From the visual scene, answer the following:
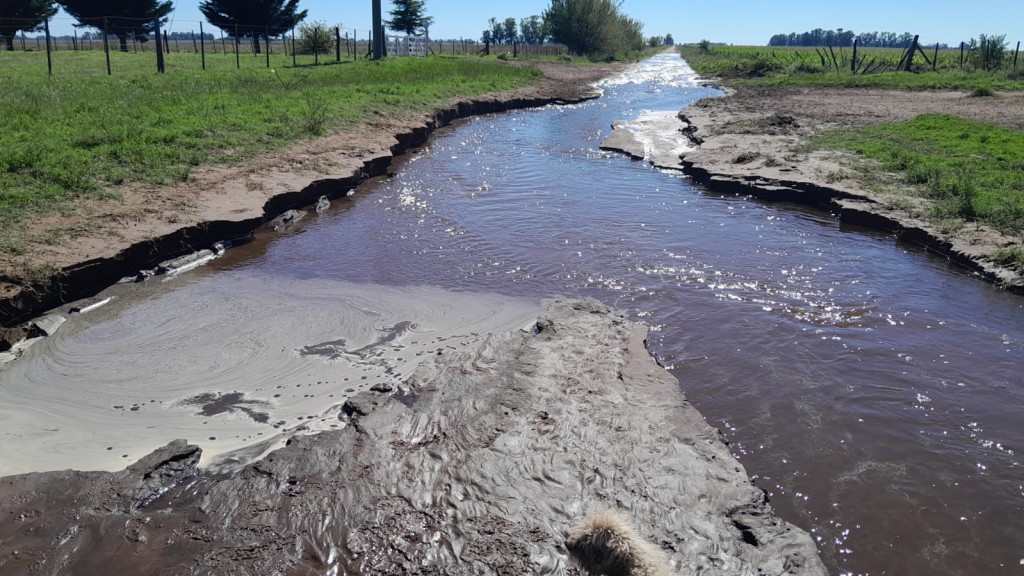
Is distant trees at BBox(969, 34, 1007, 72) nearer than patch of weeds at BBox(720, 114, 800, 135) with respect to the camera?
No

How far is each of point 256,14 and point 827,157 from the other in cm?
3885

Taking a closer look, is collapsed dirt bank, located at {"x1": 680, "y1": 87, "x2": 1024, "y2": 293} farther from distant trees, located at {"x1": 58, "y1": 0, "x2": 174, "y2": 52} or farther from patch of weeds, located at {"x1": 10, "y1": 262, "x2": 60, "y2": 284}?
distant trees, located at {"x1": 58, "y1": 0, "x2": 174, "y2": 52}

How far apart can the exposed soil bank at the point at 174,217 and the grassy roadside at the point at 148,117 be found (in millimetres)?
301

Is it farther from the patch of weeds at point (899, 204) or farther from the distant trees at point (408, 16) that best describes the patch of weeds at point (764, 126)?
the distant trees at point (408, 16)

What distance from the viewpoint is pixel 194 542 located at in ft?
10.6

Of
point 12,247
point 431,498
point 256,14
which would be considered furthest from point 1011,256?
point 256,14

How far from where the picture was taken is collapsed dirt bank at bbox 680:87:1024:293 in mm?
8273

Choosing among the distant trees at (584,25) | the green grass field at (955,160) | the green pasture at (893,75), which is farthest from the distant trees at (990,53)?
the distant trees at (584,25)

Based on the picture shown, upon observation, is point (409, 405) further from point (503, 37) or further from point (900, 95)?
point (503, 37)

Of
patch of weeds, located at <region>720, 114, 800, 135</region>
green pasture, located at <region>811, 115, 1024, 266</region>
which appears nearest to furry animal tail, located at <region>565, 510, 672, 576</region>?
green pasture, located at <region>811, 115, 1024, 266</region>

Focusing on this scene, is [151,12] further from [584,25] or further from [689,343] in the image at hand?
[689,343]

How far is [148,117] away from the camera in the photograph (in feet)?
38.0

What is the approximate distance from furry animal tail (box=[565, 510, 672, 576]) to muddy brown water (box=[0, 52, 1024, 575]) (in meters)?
1.15

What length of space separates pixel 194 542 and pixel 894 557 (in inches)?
135
